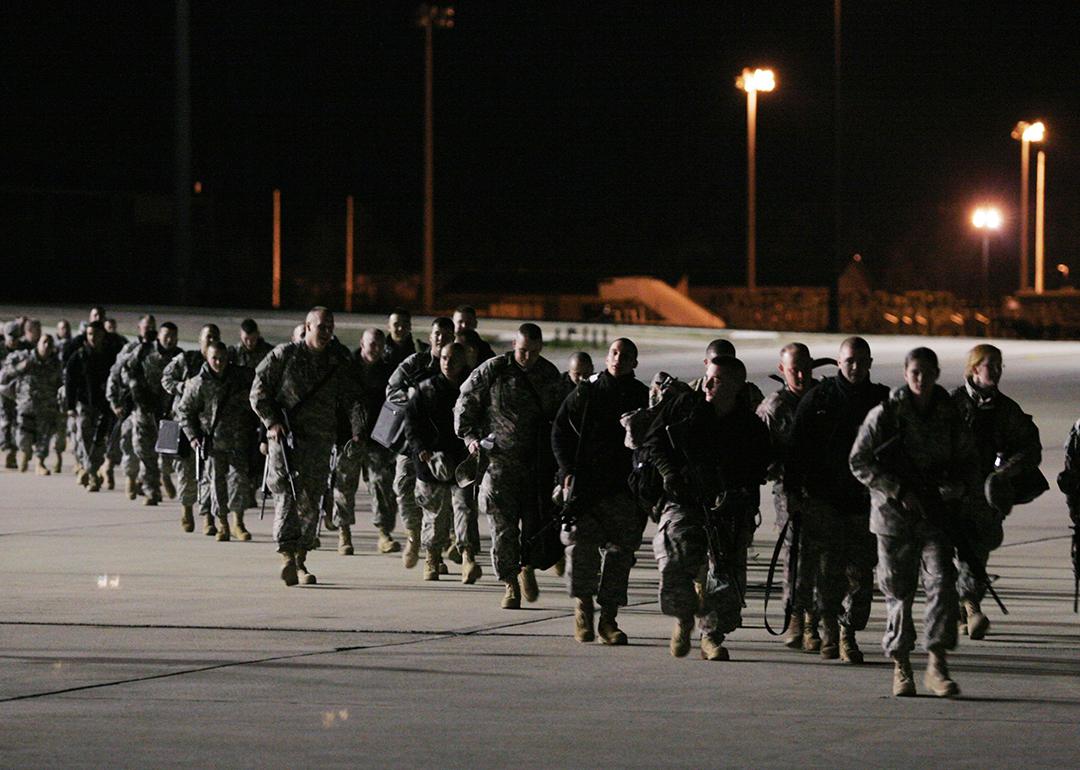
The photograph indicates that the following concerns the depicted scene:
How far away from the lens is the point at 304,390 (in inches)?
551

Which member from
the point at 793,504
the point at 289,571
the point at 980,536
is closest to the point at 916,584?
the point at 793,504

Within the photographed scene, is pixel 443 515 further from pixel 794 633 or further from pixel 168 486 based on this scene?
pixel 168 486

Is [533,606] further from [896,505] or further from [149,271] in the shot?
[149,271]

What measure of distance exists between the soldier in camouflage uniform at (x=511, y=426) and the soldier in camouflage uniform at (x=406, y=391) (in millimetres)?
1813

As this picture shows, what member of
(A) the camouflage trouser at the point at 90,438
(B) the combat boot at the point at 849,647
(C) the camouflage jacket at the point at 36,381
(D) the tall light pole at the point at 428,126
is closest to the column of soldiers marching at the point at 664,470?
(B) the combat boot at the point at 849,647

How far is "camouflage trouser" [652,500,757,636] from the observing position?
1056 cm

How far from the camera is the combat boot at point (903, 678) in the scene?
942 cm

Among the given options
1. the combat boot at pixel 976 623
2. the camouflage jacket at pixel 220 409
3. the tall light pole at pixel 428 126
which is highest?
the tall light pole at pixel 428 126

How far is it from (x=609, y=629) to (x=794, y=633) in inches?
40.2

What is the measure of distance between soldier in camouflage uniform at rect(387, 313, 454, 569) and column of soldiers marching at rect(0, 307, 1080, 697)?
0.06ft

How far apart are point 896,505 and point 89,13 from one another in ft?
176

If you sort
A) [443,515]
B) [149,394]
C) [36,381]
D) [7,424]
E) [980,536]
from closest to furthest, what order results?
[980,536]
[443,515]
[149,394]
[36,381]
[7,424]

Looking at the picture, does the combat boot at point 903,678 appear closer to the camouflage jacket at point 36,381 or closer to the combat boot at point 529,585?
the combat boot at point 529,585

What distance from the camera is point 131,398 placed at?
19547 millimetres
